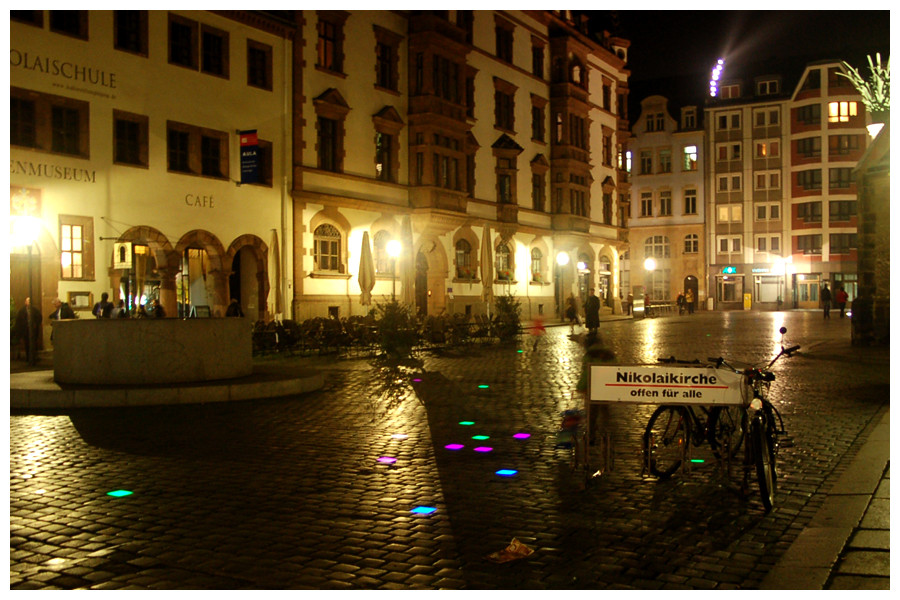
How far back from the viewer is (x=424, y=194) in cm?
3800

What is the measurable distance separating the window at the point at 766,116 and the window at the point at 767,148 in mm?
1547

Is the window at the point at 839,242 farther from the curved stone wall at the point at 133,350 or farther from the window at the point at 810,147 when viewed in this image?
the curved stone wall at the point at 133,350

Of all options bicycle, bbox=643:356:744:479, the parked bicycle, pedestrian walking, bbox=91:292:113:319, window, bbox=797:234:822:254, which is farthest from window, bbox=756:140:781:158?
bicycle, bbox=643:356:744:479

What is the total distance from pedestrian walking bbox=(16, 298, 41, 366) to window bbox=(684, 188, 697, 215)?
2416 inches

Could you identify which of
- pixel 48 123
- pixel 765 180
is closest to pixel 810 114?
pixel 765 180

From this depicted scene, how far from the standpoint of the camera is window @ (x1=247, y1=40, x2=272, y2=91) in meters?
30.4

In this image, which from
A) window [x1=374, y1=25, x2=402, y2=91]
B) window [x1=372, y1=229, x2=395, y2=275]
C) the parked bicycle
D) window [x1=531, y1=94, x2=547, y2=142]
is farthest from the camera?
→ window [x1=531, y1=94, x2=547, y2=142]

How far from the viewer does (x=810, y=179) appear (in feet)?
240

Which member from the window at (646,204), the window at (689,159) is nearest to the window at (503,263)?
the window at (646,204)

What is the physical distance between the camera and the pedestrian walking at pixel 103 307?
925 inches

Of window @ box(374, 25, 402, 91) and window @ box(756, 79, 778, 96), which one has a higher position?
window @ box(756, 79, 778, 96)

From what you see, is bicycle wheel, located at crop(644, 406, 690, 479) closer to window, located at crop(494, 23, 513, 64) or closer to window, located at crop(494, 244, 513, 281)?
window, located at crop(494, 244, 513, 281)

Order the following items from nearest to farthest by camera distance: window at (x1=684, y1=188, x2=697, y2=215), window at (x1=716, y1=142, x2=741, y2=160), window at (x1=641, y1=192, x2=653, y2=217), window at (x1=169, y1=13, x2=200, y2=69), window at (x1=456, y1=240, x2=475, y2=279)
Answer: window at (x1=169, y1=13, x2=200, y2=69) → window at (x1=456, y1=240, x2=475, y2=279) → window at (x1=684, y1=188, x2=697, y2=215) → window at (x1=716, y1=142, x2=741, y2=160) → window at (x1=641, y1=192, x2=653, y2=217)

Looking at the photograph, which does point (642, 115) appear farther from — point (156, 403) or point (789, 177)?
point (156, 403)
